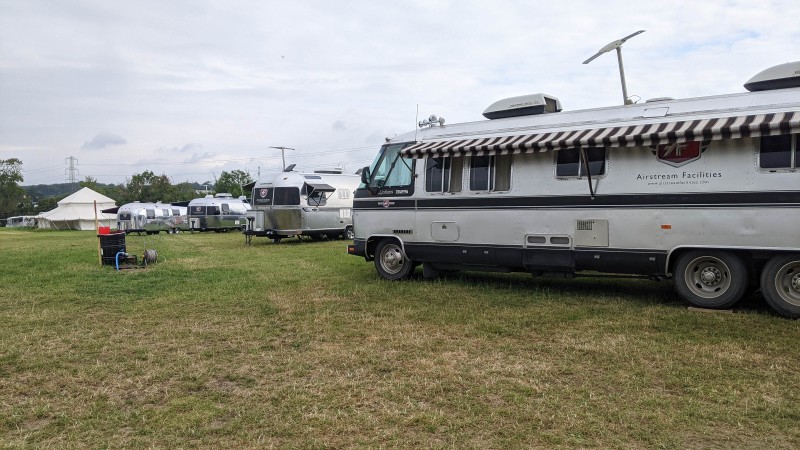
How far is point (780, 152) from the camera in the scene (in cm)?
747

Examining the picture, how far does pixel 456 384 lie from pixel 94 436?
111 inches

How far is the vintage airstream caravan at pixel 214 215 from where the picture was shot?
37656 millimetres

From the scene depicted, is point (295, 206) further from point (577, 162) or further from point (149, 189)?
point (149, 189)

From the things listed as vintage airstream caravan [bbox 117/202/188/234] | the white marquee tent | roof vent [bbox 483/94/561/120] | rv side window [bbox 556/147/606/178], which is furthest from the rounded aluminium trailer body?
the white marquee tent

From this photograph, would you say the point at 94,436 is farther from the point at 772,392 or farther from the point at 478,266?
the point at 478,266

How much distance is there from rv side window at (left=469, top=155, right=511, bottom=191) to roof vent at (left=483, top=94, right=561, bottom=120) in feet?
3.01

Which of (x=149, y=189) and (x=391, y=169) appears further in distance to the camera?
(x=149, y=189)

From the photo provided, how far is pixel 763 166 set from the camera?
7602 millimetres

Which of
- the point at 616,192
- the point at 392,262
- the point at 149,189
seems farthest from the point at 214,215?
the point at 149,189

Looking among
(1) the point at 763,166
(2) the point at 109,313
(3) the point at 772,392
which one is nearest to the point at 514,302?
(1) the point at 763,166

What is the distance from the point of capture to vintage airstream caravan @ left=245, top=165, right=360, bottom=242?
76.3 ft

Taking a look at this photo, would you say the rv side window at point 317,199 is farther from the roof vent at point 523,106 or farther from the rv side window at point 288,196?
the roof vent at point 523,106

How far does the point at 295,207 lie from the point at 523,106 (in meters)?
14.5

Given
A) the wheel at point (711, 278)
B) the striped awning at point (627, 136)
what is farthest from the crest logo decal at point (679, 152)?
the wheel at point (711, 278)
